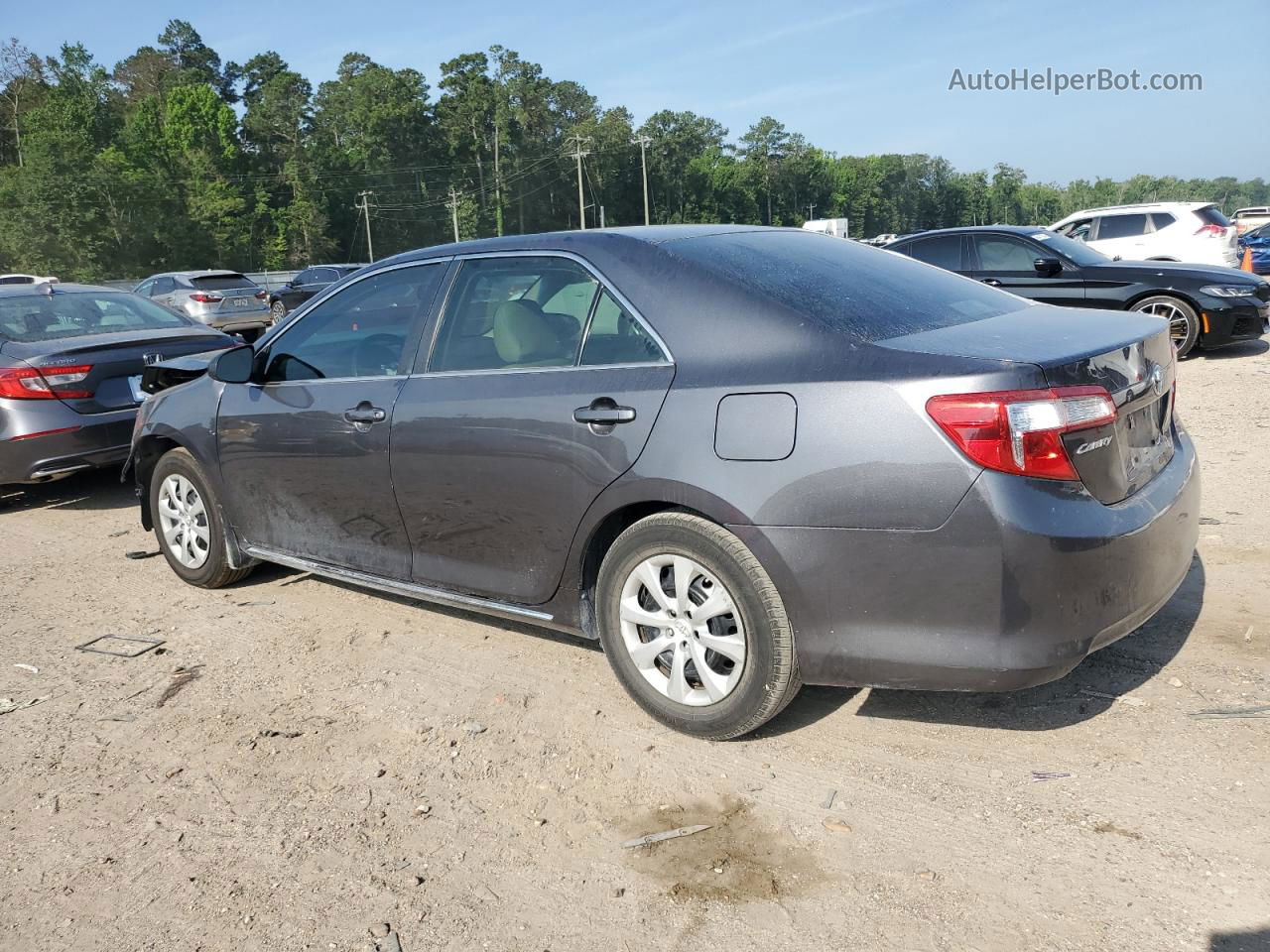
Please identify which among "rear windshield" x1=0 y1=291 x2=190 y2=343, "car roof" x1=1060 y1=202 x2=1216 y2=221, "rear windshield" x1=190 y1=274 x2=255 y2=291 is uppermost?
"rear windshield" x1=190 y1=274 x2=255 y2=291

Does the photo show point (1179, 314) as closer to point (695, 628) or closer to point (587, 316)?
point (587, 316)

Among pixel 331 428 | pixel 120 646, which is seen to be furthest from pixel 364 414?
pixel 120 646

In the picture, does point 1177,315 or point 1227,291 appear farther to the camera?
point 1177,315

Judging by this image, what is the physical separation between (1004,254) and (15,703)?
1053 cm

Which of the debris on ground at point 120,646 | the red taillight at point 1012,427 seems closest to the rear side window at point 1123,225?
the red taillight at point 1012,427

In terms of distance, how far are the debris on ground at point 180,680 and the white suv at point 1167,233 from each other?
15556mm

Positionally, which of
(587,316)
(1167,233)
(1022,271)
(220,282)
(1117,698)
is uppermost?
(220,282)

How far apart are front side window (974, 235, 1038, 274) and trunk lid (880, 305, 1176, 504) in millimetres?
8378

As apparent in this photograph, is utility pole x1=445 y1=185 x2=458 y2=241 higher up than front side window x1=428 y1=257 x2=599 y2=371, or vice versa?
utility pole x1=445 y1=185 x2=458 y2=241

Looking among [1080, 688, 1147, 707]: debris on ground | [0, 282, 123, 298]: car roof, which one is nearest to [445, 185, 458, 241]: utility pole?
[0, 282, 123, 298]: car roof

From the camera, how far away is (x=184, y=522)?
5.37 m

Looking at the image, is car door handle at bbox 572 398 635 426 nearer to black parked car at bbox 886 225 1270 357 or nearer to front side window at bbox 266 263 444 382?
front side window at bbox 266 263 444 382

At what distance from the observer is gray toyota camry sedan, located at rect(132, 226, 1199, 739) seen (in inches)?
111

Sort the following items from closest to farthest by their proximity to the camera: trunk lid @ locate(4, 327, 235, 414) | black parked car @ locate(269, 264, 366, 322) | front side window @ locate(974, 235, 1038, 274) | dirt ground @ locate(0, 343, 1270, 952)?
1. dirt ground @ locate(0, 343, 1270, 952)
2. trunk lid @ locate(4, 327, 235, 414)
3. front side window @ locate(974, 235, 1038, 274)
4. black parked car @ locate(269, 264, 366, 322)
